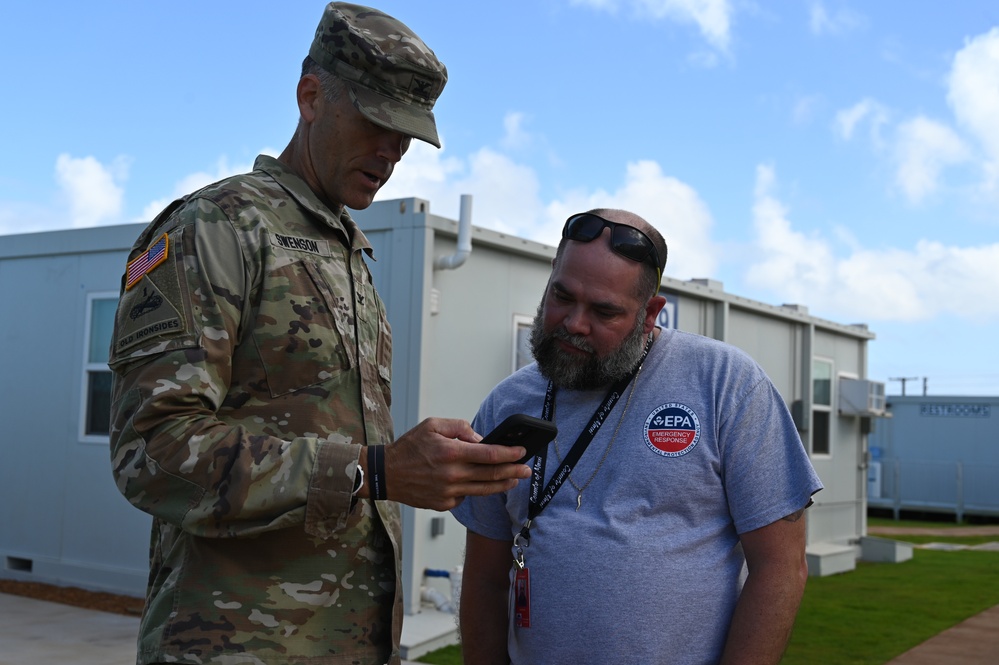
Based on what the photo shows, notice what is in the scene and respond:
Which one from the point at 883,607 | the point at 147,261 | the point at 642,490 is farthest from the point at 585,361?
the point at 883,607

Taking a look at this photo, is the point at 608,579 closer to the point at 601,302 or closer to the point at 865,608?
the point at 601,302

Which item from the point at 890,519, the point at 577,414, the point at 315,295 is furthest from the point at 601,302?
the point at 890,519

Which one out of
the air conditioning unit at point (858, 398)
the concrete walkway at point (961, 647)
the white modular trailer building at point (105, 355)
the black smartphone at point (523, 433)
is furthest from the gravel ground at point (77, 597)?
the air conditioning unit at point (858, 398)

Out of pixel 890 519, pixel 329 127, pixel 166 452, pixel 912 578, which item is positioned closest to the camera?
pixel 166 452

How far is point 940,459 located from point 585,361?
93.7ft

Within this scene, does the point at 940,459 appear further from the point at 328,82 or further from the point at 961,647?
the point at 328,82

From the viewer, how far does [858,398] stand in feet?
52.4

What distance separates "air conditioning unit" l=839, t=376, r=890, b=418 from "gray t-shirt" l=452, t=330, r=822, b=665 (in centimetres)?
1415

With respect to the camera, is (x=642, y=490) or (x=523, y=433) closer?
(x=523, y=433)

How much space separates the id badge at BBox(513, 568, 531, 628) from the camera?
8.54ft

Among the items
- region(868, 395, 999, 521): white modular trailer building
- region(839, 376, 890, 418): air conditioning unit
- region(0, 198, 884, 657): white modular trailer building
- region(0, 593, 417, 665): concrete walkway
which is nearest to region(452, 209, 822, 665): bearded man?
region(0, 198, 884, 657): white modular trailer building

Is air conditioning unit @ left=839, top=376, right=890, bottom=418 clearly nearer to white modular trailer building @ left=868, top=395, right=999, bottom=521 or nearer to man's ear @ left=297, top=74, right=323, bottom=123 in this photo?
white modular trailer building @ left=868, top=395, right=999, bottom=521

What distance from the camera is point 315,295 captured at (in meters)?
2.19

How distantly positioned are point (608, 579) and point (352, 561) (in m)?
0.66
